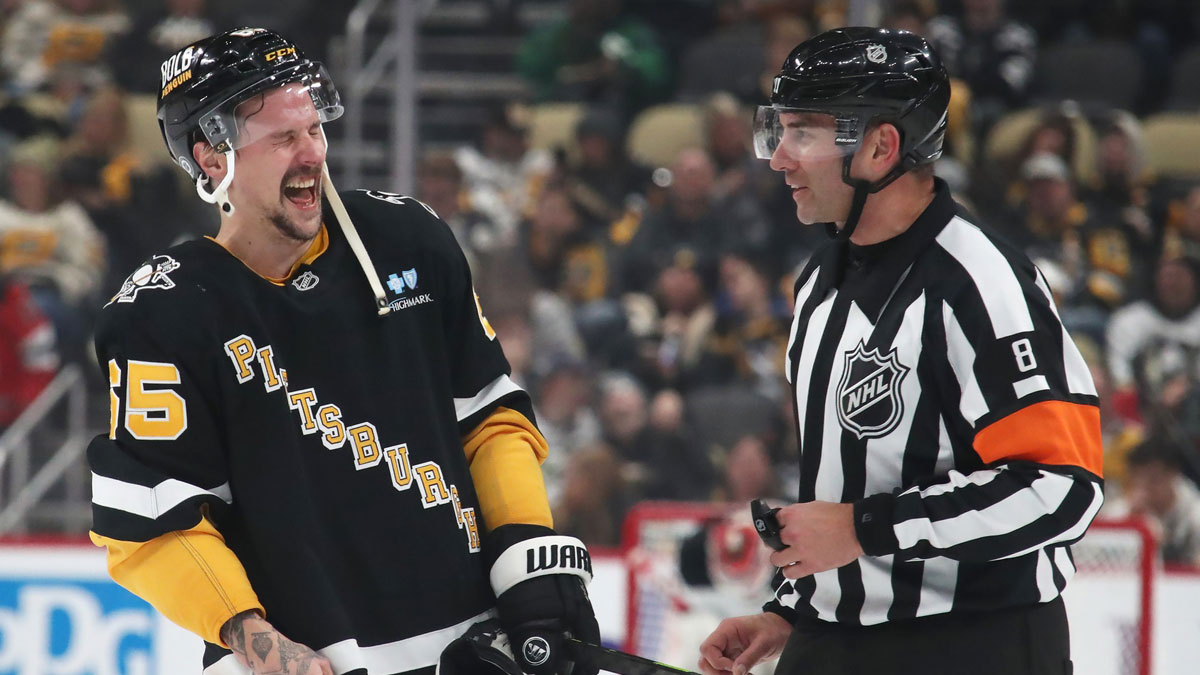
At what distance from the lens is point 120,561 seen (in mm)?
1917

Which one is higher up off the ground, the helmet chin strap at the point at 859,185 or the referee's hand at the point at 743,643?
the helmet chin strap at the point at 859,185

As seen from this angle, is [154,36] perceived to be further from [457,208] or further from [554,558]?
[554,558]

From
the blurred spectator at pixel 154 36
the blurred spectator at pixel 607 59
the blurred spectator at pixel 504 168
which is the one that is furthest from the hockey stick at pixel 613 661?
the blurred spectator at pixel 154 36

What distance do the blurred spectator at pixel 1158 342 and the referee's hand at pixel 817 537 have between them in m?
3.76

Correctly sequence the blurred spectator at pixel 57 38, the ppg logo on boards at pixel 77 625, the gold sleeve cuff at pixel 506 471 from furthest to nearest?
the blurred spectator at pixel 57 38 < the ppg logo on boards at pixel 77 625 < the gold sleeve cuff at pixel 506 471

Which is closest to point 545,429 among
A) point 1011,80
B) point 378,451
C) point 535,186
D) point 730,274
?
point 730,274

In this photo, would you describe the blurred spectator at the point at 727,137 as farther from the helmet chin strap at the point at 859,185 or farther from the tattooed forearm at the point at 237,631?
the tattooed forearm at the point at 237,631

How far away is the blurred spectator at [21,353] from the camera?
243 inches

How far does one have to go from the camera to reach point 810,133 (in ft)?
6.69

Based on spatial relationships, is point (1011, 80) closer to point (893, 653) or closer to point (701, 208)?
point (701, 208)

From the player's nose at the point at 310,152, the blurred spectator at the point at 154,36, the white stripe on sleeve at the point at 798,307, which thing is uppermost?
the blurred spectator at the point at 154,36

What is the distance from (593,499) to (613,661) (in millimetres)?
3385

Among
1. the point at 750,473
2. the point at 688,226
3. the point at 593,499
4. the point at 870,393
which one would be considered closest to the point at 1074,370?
the point at 870,393

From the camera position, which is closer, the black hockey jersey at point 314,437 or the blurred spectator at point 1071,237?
the black hockey jersey at point 314,437
